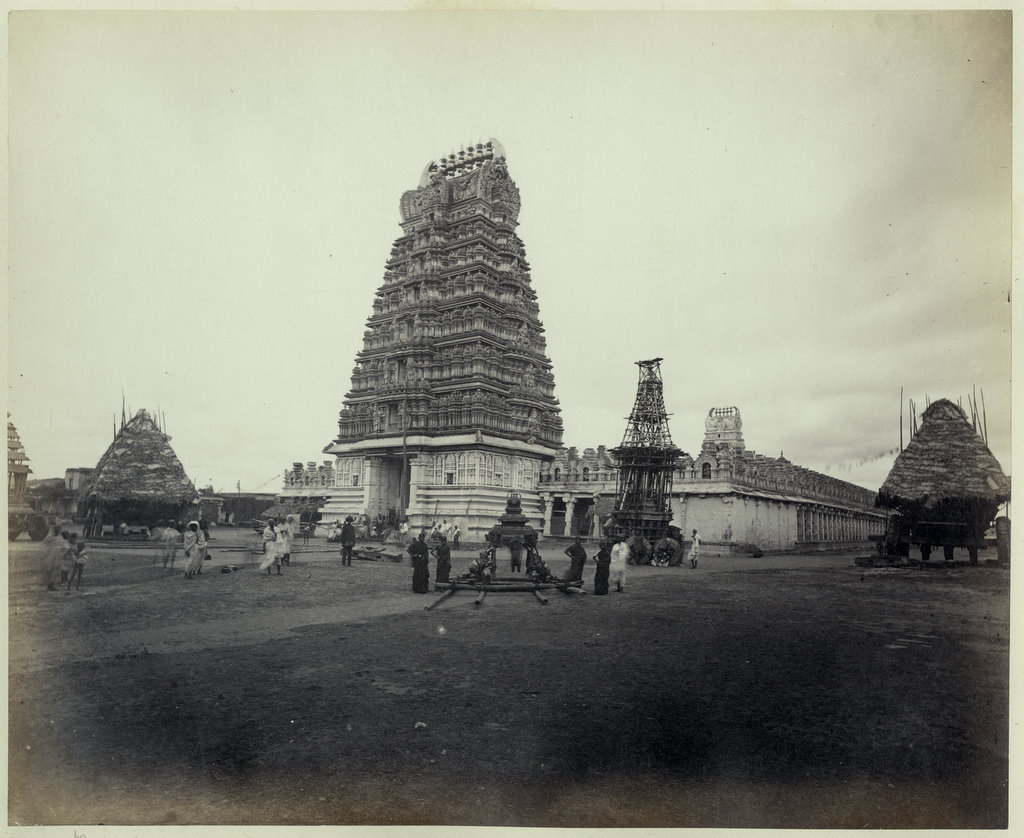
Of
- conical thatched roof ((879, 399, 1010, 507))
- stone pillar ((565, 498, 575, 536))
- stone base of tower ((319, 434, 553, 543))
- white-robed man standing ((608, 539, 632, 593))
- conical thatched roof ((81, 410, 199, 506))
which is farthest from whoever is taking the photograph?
stone pillar ((565, 498, 575, 536))

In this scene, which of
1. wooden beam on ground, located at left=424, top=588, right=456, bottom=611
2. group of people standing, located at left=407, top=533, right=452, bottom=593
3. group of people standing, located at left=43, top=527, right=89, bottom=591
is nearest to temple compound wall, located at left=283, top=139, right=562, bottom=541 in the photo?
group of people standing, located at left=407, top=533, right=452, bottom=593

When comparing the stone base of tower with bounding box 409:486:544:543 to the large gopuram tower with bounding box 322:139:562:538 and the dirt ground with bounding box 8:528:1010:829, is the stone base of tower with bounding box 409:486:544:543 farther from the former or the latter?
the dirt ground with bounding box 8:528:1010:829

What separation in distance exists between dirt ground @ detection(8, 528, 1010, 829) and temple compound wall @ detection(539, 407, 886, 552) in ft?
12.6

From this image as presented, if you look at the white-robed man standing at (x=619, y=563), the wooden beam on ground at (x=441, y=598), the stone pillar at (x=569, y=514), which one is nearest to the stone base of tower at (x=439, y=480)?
the stone pillar at (x=569, y=514)

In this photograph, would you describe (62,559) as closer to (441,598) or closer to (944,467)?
(441,598)

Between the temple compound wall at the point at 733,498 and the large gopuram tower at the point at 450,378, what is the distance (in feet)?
5.10

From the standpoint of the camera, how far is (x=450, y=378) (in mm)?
22141

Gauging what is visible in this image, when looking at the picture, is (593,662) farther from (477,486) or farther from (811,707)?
(477,486)

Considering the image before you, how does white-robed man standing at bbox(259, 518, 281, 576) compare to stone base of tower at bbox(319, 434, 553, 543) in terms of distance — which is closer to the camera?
white-robed man standing at bbox(259, 518, 281, 576)

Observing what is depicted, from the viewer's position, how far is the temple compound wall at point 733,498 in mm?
11492

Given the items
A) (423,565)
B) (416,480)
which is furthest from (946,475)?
(416,480)

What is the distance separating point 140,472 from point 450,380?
558 inches

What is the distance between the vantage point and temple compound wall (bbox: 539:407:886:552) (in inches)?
452

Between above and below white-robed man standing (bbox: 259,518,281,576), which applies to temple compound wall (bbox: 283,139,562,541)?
above
